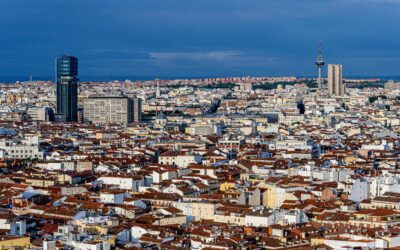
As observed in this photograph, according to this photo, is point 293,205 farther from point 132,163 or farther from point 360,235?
point 132,163

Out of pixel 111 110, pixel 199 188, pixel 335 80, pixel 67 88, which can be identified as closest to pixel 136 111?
pixel 111 110

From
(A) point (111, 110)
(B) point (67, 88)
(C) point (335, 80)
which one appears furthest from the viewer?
(C) point (335, 80)

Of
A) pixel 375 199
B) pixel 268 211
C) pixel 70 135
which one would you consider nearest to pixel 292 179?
pixel 375 199

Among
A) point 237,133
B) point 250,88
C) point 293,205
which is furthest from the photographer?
point 250,88

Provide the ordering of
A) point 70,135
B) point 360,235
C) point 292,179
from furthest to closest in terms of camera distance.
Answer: point 70,135 < point 292,179 < point 360,235

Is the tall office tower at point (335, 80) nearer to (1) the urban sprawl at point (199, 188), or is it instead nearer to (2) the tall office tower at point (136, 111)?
(2) the tall office tower at point (136, 111)

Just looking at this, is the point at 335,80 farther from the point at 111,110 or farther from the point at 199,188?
the point at 199,188
